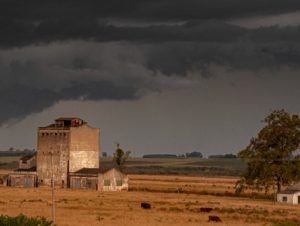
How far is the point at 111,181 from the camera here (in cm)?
11256

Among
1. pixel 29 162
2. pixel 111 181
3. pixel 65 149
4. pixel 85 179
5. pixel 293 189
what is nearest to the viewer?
pixel 293 189

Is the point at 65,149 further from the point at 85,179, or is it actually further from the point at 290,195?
the point at 290,195

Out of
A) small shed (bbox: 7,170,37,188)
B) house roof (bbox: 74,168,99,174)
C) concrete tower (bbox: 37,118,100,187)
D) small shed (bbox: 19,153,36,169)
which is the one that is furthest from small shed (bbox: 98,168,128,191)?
small shed (bbox: 19,153,36,169)

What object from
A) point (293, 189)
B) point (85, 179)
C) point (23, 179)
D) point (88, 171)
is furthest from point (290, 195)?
point (23, 179)

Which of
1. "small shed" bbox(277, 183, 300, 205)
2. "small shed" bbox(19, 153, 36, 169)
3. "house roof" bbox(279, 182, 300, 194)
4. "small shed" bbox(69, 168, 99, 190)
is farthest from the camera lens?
"small shed" bbox(19, 153, 36, 169)

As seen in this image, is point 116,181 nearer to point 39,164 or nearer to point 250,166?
point 39,164

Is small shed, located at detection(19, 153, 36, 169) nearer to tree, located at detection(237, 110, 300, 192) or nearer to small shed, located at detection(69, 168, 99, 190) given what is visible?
small shed, located at detection(69, 168, 99, 190)

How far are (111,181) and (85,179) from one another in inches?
155

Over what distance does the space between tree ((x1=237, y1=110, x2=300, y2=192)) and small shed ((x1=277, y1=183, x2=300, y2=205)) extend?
3.23 m

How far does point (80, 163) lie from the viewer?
116 m

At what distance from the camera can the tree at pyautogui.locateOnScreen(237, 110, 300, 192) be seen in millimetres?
93375

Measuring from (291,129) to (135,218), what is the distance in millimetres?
41350

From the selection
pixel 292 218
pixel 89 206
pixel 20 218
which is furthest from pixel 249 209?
pixel 20 218

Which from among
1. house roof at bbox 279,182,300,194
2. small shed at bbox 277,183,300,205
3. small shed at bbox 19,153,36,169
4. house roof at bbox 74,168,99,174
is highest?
small shed at bbox 19,153,36,169
